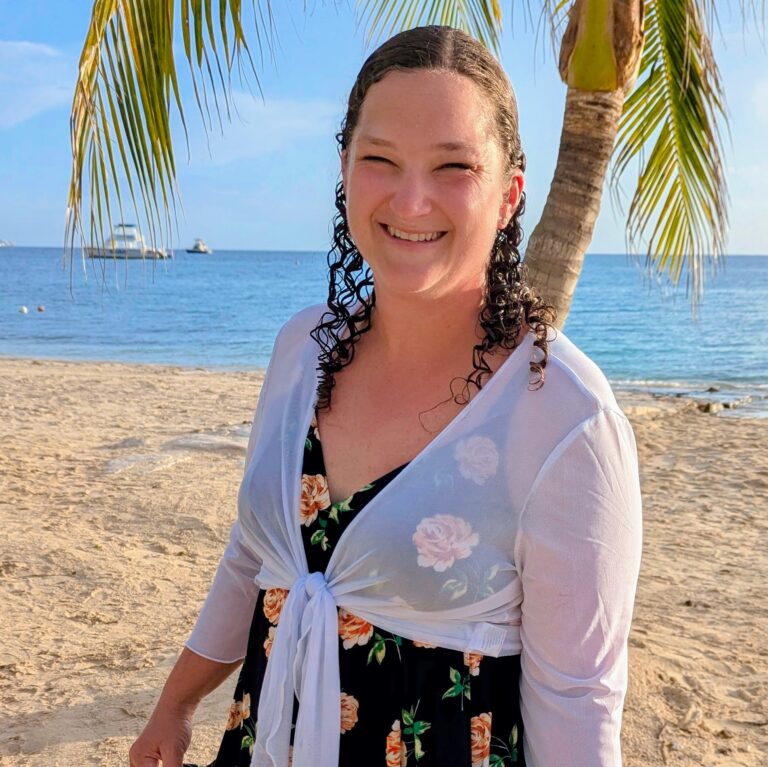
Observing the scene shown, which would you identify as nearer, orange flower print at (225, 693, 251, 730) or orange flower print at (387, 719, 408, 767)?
orange flower print at (387, 719, 408, 767)

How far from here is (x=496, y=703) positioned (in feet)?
4.89

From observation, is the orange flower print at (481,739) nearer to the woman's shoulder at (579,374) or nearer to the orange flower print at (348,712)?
the orange flower print at (348,712)

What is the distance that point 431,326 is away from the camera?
1.61 metres

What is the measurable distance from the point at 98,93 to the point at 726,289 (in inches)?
2923

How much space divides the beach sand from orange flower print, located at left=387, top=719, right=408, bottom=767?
2.23 m

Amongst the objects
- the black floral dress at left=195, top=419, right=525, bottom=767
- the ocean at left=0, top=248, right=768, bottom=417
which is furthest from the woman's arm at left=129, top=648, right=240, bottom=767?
the ocean at left=0, top=248, right=768, bottom=417

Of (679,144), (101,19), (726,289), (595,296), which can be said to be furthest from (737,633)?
(726,289)

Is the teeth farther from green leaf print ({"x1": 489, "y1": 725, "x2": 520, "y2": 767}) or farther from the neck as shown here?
green leaf print ({"x1": 489, "y1": 725, "x2": 520, "y2": 767})

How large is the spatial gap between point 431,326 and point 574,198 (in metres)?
2.20

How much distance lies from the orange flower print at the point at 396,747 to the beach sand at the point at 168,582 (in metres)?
2.23

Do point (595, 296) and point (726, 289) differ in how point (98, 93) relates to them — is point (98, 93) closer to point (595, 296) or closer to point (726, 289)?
point (595, 296)

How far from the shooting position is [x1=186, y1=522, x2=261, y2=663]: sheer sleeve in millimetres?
1843

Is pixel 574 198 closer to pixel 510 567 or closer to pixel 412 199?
pixel 412 199

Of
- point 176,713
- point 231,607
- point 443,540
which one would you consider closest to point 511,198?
point 443,540
